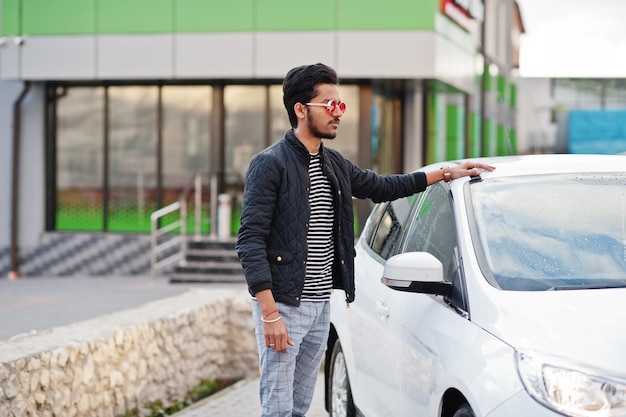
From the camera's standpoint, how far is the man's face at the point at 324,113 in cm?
450

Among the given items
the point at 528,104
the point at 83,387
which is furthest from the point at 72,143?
the point at 528,104

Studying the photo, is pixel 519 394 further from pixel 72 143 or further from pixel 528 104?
pixel 528 104

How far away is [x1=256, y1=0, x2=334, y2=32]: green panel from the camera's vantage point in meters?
18.4

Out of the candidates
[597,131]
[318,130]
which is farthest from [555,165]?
[597,131]

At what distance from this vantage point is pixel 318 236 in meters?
4.56

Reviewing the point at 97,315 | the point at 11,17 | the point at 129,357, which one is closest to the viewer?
the point at 129,357

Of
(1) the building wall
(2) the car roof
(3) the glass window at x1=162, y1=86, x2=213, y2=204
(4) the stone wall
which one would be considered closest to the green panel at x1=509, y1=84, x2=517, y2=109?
(1) the building wall

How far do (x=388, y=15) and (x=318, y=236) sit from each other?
561 inches

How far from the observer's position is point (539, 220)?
4.39 meters

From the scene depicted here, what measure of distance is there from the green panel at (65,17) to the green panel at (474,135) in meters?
11.7

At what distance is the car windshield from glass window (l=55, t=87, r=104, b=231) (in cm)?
1587

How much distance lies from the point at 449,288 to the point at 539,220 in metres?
0.52

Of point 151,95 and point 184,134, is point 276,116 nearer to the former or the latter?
point 184,134

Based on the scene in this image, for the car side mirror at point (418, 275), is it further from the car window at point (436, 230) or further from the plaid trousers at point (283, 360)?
the plaid trousers at point (283, 360)
